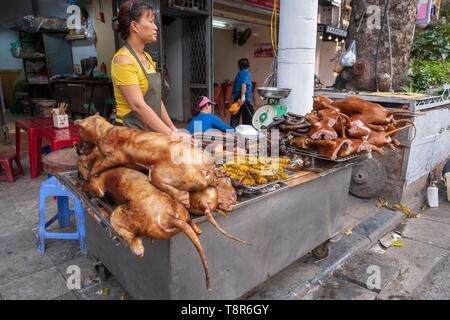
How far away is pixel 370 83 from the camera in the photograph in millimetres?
4926

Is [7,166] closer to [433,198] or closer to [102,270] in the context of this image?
[102,270]

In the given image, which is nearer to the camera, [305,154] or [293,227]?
[293,227]

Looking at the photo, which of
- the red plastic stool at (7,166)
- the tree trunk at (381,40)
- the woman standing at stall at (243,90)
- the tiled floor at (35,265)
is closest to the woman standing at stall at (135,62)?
the tiled floor at (35,265)

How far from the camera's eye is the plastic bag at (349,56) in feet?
16.0

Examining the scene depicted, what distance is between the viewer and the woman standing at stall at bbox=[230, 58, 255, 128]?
721cm

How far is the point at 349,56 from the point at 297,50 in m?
1.40

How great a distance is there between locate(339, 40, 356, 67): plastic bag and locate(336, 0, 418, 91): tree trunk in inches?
3.3

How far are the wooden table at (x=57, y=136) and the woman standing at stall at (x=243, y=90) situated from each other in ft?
12.0

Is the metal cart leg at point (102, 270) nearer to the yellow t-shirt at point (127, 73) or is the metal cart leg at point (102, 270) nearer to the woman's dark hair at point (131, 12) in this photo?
the yellow t-shirt at point (127, 73)
